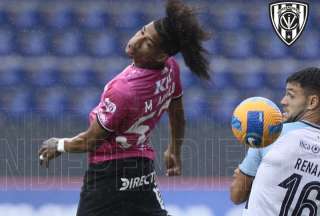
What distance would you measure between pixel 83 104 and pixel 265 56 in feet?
7.61

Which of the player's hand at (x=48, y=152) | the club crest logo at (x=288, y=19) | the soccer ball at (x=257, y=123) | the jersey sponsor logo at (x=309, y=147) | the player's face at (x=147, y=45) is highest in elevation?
the club crest logo at (x=288, y=19)

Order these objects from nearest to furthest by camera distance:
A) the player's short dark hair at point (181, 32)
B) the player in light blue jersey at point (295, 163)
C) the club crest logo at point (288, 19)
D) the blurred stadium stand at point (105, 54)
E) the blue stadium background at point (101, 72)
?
the player in light blue jersey at point (295, 163), the player's short dark hair at point (181, 32), the blue stadium background at point (101, 72), the blurred stadium stand at point (105, 54), the club crest logo at point (288, 19)

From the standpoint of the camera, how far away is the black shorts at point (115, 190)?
4473 mm

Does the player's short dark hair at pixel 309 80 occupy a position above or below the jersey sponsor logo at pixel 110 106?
above

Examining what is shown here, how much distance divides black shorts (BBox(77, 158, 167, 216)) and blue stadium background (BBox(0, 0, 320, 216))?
10.0ft

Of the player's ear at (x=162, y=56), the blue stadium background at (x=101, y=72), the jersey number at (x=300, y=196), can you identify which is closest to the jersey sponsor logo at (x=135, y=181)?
the player's ear at (x=162, y=56)

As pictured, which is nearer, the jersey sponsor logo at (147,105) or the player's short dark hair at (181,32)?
the player's short dark hair at (181,32)

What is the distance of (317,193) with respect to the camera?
3.90m

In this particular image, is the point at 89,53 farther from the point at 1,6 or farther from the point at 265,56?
the point at 265,56

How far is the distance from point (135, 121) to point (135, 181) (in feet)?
1.09

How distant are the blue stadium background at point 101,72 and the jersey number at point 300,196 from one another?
3703mm

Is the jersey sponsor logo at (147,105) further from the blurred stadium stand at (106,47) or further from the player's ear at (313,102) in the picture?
the blurred stadium stand at (106,47)

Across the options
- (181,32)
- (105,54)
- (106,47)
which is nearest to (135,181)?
(181,32)

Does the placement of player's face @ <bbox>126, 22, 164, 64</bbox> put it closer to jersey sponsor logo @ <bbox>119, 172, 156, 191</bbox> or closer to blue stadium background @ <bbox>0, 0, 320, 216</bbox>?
jersey sponsor logo @ <bbox>119, 172, 156, 191</bbox>
